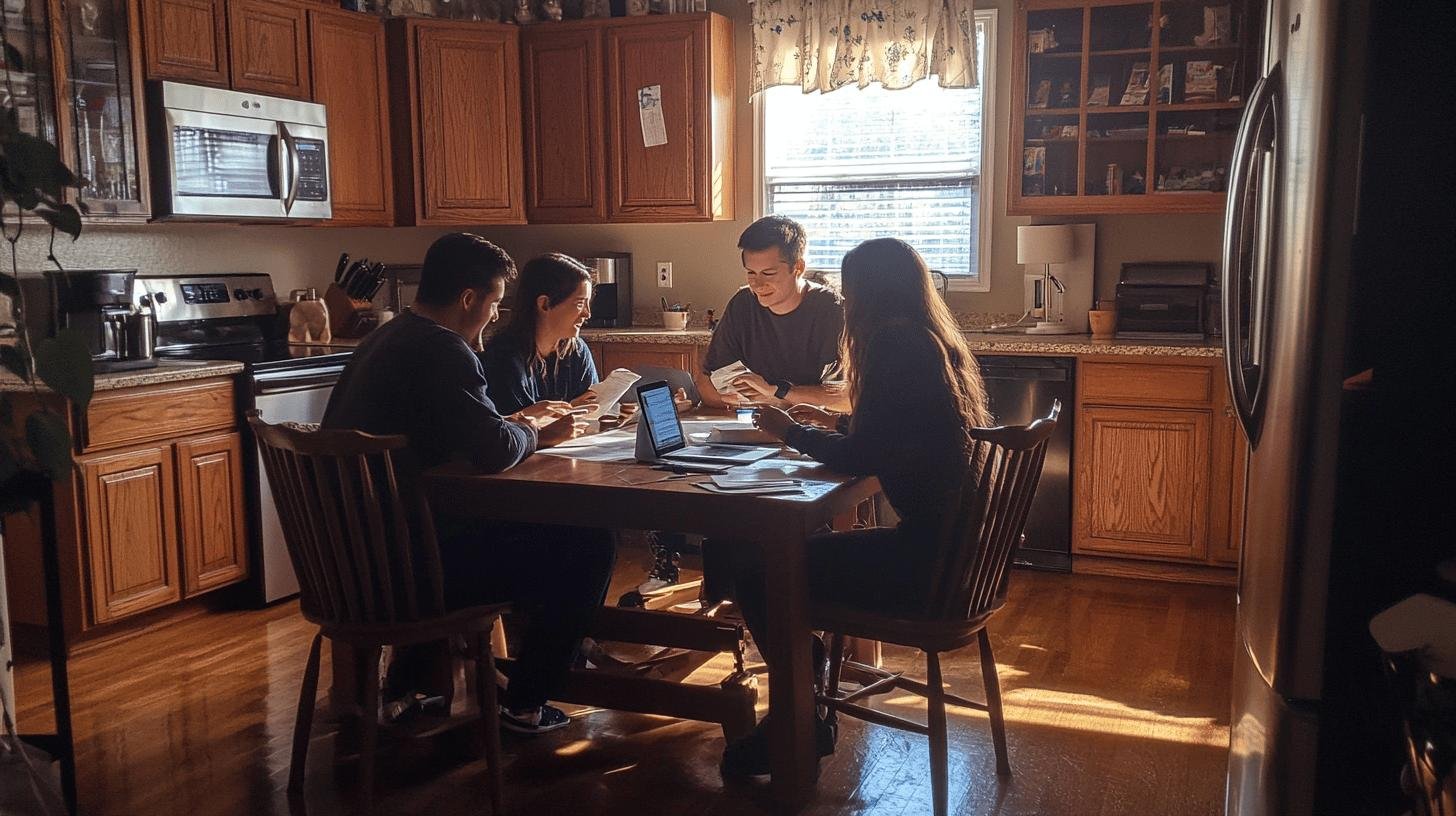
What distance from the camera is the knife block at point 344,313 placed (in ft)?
15.8

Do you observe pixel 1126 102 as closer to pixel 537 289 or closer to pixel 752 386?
pixel 752 386

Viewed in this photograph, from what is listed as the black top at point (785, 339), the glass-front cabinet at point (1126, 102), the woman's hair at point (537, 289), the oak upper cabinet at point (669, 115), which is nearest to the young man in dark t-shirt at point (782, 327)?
the black top at point (785, 339)

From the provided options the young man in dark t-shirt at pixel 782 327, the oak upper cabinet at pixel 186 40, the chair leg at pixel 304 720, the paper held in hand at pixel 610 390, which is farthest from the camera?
the oak upper cabinet at pixel 186 40

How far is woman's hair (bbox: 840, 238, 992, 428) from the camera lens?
244 cm

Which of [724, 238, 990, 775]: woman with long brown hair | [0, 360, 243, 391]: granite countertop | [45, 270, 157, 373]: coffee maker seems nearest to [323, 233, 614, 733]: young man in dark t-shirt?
[724, 238, 990, 775]: woman with long brown hair

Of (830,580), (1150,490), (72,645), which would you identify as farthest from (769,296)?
(72,645)

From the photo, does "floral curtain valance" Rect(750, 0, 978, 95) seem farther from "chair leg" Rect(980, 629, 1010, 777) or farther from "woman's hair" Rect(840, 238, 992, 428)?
"chair leg" Rect(980, 629, 1010, 777)

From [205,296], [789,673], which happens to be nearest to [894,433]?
[789,673]

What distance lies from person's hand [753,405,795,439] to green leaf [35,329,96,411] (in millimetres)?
1319

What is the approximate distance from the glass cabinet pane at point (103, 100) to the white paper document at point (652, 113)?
1945mm

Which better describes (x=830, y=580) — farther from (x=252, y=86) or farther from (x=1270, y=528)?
(x=252, y=86)

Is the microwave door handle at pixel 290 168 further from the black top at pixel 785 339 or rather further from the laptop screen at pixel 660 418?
the laptop screen at pixel 660 418

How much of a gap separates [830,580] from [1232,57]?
2.88 metres

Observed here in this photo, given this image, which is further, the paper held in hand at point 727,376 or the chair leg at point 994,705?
the paper held in hand at point 727,376
